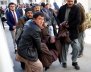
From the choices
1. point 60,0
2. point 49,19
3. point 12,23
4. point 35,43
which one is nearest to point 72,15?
point 49,19

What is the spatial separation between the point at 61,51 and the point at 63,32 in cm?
49

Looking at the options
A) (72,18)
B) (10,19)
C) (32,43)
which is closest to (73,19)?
(72,18)

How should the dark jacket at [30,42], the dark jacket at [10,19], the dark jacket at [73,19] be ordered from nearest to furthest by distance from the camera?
the dark jacket at [30,42], the dark jacket at [73,19], the dark jacket at [10,19]

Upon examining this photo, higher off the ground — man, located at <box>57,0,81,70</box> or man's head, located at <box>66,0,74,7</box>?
man's head, located at <box>66,0,74,7</box>

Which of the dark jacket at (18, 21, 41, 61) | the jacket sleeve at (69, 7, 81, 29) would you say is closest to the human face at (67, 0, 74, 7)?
the jacket sleeve at (69, 7, 81, 29)

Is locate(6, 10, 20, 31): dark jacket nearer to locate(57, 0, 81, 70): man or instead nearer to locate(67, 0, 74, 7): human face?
locate(57, 0, 81, 70): man

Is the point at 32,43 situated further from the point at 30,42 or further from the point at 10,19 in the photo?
the point at 10,19

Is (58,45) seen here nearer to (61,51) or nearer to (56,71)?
(61,51)

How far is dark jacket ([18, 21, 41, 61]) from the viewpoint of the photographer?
314cm

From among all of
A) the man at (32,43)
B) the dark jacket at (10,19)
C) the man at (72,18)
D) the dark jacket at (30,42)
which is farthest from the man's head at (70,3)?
the dark jacket at (10,19)

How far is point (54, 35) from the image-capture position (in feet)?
16.2

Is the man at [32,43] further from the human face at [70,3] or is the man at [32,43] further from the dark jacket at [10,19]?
the dark jacket at [10,19]

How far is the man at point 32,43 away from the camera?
10.3 ft

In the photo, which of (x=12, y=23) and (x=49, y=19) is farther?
(x=12, y=23)
